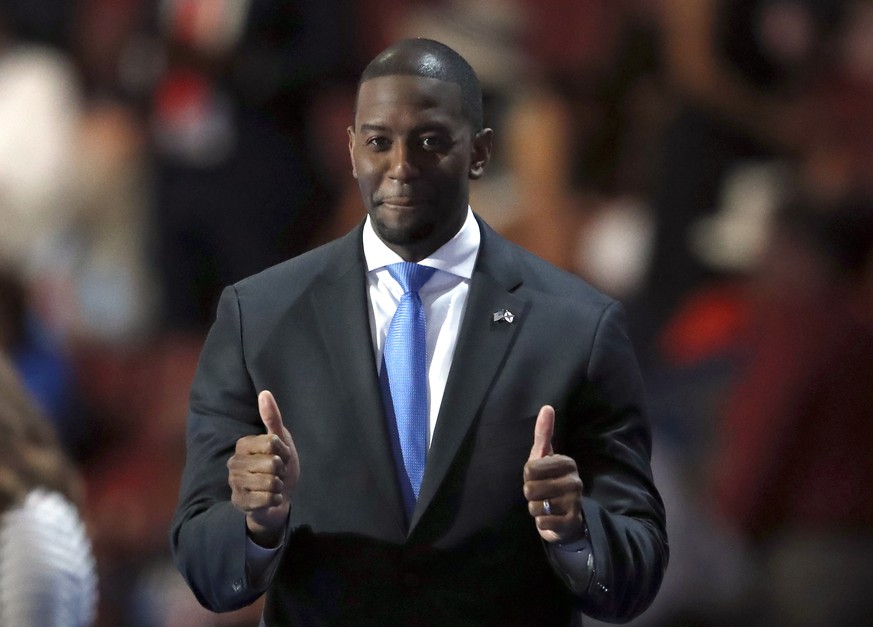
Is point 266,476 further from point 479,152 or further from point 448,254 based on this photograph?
point 479,152

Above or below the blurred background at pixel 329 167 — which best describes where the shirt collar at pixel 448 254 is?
above

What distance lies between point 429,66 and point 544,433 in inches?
19.0

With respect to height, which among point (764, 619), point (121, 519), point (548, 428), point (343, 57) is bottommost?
point (121, 519)

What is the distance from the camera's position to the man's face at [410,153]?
207 centimetres

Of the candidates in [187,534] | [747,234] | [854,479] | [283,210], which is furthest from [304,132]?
[187,534]

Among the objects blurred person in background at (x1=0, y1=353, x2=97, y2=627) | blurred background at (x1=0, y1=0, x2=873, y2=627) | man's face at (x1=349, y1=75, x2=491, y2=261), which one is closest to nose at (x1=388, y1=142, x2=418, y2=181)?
man's face at (x1=349, y1=75, x2=491, y2=261)

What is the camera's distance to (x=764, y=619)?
4.37m

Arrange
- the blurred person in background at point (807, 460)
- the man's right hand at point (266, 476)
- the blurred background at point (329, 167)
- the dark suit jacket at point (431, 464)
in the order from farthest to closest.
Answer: the blurred background at point (329, 167) → the blurred person in background at point (807, 460) → the dark suit jacket at point (431, 464) → the man's right hand at point (266, 476)

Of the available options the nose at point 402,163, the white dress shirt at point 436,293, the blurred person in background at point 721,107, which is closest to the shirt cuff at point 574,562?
the white dress shirt at point 436,293

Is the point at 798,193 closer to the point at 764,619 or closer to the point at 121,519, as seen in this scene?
the point at 764,619

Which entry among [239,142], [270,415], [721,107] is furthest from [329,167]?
[270,415]

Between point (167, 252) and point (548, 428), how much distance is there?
370 centimetres

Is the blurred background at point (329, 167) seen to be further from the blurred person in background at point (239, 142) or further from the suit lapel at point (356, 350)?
the suit lapel at point (356, 350)

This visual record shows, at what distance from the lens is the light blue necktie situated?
209 centimetres
